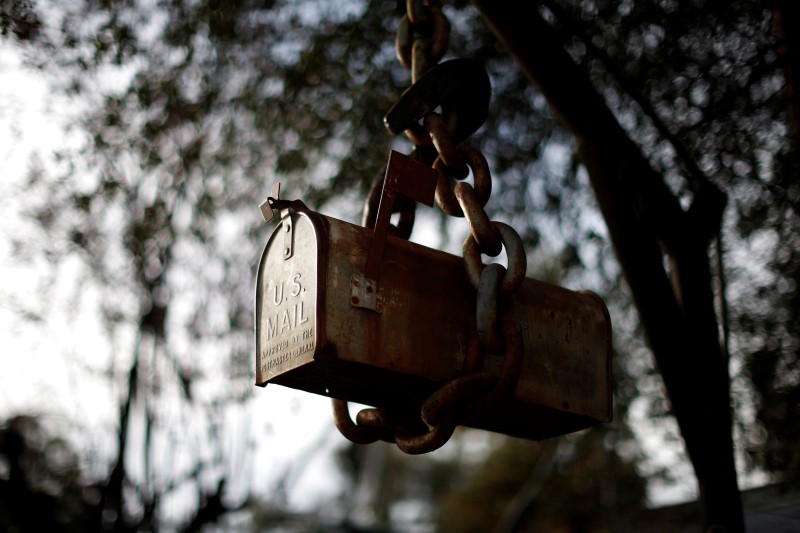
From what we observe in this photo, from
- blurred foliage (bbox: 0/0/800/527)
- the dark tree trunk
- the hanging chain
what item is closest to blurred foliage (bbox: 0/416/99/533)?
blurred foliage (bbox: 0/0/800/527)

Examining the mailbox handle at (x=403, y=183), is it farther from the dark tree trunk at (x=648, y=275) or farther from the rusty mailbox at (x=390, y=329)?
the dark tree trunk at (x=648, y=275)

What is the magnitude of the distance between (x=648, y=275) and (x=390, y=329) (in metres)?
1.44

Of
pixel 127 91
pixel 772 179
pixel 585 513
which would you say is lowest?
pixel 585 513

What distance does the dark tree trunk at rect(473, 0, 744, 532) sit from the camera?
2.93 m

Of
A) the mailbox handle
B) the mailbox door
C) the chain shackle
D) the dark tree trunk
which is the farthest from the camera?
the dark tree trunk

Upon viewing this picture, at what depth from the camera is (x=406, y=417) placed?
1.95 m

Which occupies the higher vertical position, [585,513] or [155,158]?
[155,158]

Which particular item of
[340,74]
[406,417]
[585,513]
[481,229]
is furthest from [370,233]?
[585,513]

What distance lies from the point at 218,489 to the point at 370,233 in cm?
470

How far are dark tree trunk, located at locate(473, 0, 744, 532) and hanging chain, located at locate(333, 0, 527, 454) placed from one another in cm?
80

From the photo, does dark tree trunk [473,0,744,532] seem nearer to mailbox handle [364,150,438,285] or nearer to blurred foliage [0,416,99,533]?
mailbox handle [364,150,438,285]

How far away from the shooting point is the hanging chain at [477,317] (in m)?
1.81

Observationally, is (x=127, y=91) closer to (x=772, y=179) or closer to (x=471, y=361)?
(x=772, y=179)

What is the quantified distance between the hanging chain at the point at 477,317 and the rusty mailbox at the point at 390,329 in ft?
0.14
